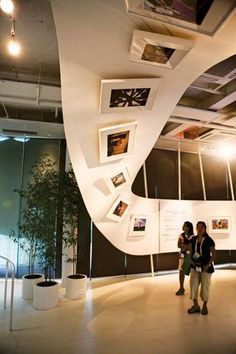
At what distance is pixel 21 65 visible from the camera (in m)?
4.50

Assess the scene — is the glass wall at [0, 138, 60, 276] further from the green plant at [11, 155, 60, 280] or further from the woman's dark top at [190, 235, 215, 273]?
the woman's dark top at [190, 235, 215, 273]

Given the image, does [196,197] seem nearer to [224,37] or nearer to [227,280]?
[227,280]

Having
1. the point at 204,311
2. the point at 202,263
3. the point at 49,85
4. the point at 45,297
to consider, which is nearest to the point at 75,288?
the point at 45,297

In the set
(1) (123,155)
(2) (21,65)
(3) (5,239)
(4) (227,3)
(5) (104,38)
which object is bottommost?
(3) (5,239)

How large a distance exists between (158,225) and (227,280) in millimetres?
2297

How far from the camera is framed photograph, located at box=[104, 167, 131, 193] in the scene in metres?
4.54

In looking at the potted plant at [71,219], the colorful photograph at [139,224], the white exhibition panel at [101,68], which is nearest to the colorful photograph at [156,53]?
the white exhibition panel at [101,68]

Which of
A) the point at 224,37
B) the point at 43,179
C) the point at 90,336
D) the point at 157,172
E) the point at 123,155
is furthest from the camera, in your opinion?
the point at 157,172

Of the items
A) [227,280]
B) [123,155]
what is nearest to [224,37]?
[123,155]

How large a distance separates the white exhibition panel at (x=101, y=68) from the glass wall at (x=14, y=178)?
156 inches

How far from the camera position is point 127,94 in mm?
2662

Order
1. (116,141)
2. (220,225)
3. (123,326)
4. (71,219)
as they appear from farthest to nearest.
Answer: (220,225) < (71,219) < (123,326) < (116,141)

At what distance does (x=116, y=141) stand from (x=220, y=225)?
6.14 meters

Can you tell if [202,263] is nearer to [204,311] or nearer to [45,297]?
[204,311]
